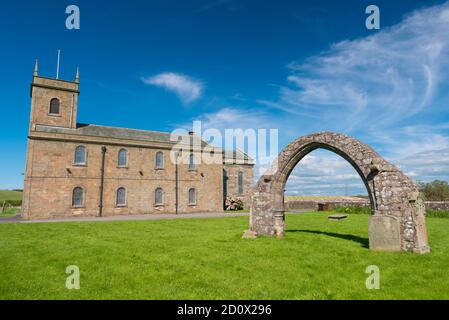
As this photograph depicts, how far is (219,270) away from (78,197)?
24.3m

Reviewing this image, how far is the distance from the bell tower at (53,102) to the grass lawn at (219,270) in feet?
68.8

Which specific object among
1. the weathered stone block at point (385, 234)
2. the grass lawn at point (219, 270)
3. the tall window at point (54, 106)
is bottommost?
the grass lawn at point (219, 270)

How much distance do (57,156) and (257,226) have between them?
2202 cm

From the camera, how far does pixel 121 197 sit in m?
29.7

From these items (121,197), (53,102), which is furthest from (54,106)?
(121,197)

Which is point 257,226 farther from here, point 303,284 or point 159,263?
point 303,284

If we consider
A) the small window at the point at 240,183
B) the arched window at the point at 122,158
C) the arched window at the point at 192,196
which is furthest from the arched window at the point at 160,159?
the small window at the point at 240,183

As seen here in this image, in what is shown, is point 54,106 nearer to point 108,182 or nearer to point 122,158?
point 122,158

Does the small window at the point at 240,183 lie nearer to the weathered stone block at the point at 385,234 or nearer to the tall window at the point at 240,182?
the tall window at the point at 240,182

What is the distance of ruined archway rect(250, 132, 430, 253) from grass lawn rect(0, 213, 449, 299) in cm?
56

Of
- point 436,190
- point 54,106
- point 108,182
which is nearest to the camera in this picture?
point 108,182

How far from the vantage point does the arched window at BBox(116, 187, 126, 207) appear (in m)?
29.5

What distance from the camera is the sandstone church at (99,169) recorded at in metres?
26.0
